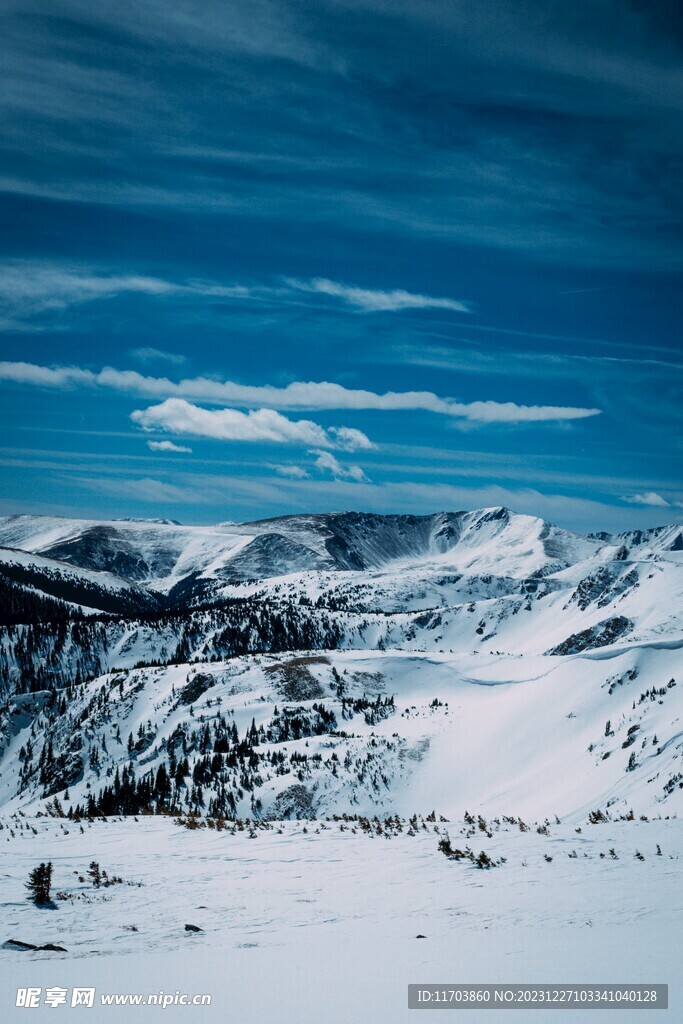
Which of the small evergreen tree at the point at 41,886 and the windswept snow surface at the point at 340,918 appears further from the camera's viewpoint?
the small evergreen tree at the point at 41,886

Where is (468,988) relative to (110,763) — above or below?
below

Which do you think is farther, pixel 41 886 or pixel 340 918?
pixel 41 886

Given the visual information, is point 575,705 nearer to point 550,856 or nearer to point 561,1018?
point 550,856

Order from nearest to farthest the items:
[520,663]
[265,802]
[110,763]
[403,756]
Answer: [265,802]
[403,756]
[520,663]
[110,763]

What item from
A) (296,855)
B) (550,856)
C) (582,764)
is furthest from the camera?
(582,764)

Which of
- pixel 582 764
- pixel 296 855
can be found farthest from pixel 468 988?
pixel 582 764

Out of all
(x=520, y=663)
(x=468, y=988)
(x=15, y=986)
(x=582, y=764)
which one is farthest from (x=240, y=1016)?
(x=520, y=663)

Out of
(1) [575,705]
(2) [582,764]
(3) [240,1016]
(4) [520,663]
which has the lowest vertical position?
(3) [240,1016]

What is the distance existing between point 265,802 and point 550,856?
4755 cm

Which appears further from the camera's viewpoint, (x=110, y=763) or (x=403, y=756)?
(x=110, y=763)

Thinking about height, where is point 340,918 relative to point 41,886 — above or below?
below

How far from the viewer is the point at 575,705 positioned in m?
69.2

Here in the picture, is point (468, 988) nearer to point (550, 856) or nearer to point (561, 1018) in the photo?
point (561, 1018)

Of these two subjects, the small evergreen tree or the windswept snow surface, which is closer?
the windswept snow surface
